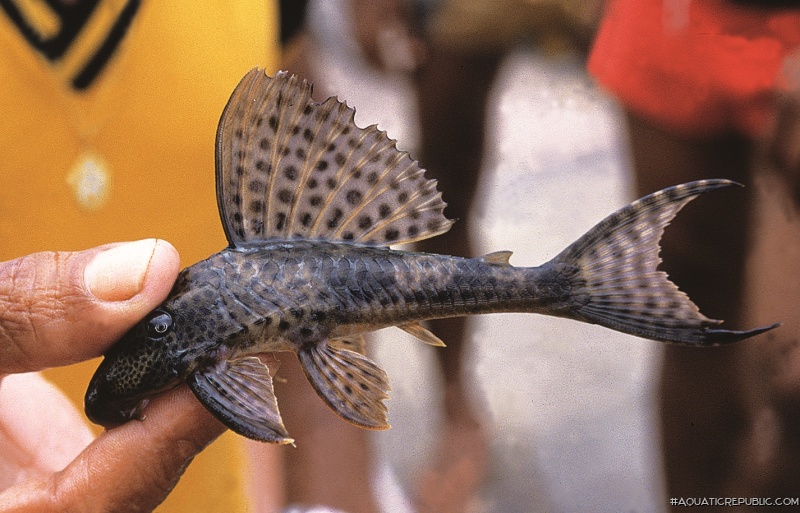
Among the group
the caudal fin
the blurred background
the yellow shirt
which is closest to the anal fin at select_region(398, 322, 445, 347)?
the caudal fin

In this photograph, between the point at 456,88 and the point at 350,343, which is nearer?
the point at 350,343

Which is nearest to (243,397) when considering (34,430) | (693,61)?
(34,430)

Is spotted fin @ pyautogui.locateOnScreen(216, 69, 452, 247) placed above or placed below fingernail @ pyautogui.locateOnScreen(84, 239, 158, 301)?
above

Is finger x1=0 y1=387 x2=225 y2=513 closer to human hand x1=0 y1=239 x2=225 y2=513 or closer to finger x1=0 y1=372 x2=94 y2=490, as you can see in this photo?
human hand x1=0 y1=239 x2=225 y2=513

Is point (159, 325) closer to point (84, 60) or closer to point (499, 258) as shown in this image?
point (499, 258)

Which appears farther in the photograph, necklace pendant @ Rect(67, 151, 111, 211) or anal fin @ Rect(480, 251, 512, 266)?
necklace pendant @ Rect(67, 151, 111, 211)

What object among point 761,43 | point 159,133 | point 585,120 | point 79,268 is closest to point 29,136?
point 159,133

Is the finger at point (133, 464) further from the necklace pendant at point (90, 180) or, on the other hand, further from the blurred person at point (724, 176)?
the blurred person at point (724, 176)

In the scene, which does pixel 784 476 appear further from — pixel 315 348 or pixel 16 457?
pixel 16 457
